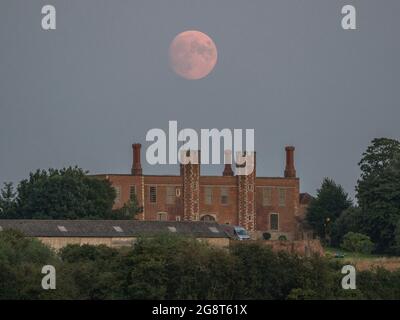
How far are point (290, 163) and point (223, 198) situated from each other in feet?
15.5

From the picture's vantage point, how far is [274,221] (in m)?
141

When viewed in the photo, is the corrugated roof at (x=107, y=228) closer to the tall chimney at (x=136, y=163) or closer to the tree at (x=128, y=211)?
the tree at (x=128, y=211)

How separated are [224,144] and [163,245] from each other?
82.3 ft

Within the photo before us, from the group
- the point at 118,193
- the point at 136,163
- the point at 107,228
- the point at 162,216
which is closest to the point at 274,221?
the point at 162,216

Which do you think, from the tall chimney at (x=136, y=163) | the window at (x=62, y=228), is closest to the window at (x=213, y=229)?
the window at (x=62, y=228)

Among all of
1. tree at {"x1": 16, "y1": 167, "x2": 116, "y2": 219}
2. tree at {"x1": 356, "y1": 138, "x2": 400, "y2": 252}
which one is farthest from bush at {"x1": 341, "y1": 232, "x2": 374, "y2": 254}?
tree at {"x1": 16, "y1": 167, "x2": 116, "y2": 219}

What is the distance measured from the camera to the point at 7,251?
106500mm

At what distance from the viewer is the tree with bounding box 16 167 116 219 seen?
431ft

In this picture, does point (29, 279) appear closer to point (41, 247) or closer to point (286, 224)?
point (41, 247)

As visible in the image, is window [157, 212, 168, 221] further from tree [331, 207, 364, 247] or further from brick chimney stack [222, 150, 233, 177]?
tree [331, 207, 364, 247]

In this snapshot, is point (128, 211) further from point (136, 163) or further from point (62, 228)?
point (62, 228)

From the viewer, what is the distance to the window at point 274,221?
14125 cm

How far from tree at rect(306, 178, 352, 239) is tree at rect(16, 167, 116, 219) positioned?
10.7 m
